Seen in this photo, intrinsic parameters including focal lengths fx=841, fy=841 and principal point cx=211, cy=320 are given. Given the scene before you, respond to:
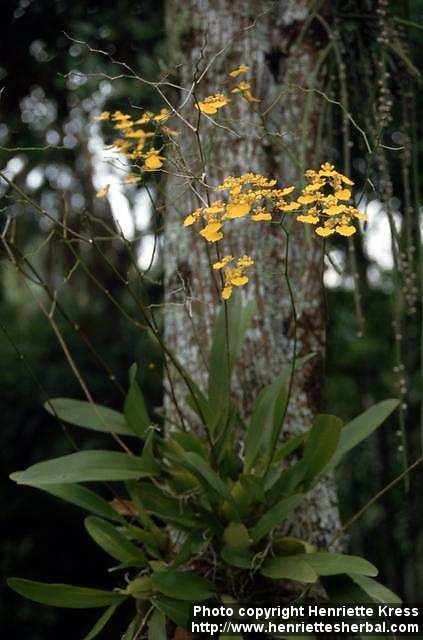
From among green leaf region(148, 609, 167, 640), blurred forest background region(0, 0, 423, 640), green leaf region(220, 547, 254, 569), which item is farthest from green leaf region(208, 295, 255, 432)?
blurred forest background region(0, 0, 423, 640)

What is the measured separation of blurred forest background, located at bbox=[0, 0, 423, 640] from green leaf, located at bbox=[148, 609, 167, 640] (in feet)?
3.97

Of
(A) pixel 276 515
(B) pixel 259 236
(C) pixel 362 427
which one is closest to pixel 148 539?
(A) pixel 276 515

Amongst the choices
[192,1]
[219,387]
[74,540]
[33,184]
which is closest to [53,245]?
[33,184]

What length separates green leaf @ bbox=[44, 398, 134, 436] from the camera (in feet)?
5.78

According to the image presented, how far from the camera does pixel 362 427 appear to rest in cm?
172

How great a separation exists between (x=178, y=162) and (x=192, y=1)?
0.78 m

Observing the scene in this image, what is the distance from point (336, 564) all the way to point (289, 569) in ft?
0.27

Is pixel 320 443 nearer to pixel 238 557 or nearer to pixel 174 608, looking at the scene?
pixel 238 557

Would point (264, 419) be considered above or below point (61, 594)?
above

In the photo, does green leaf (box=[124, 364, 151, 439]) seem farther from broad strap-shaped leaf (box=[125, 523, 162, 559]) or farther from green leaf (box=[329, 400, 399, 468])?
green leaf (box=[329, 400, 399, 468])

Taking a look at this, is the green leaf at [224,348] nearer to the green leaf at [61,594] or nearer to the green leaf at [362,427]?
the green leaf at [362,427]

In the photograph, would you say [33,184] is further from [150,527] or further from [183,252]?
[150,527]

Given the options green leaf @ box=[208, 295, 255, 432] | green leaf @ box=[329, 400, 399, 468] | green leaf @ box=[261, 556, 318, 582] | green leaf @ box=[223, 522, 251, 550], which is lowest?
green leaf @ box=[261, 556, 318, 582]

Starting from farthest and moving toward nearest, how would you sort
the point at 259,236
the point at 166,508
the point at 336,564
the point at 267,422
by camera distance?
the point at 259,236 < the point at 267,422 < the point at 166,508 < the point at 336,564
